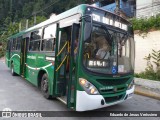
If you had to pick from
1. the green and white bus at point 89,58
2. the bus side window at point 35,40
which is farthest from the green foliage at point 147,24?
the bus side window at point 35,40

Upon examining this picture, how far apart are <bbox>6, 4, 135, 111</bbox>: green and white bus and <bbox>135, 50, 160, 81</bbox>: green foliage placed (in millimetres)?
4847

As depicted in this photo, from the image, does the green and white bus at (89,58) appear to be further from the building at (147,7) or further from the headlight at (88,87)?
the building at (147,7)

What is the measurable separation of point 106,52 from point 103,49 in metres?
0.11

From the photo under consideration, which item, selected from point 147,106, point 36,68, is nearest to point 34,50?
point 36,68

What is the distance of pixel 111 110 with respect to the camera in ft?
18.9

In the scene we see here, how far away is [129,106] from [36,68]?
11.4 ft

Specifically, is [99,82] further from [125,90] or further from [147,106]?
[147,106]

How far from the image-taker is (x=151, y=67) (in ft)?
35.4

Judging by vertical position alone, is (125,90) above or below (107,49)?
below

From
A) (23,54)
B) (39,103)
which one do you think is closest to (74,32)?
(39,103)

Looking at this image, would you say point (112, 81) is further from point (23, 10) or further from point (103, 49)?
point (23, 10)

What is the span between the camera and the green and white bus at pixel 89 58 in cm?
456

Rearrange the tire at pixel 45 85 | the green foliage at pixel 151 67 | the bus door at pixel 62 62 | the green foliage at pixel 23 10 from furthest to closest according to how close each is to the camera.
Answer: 1. the green foliage at pixel 23 10
2. the green foliage at pixel 151 67
3. the tire at pixel 45 85
4. the bus door at pixel 62 62

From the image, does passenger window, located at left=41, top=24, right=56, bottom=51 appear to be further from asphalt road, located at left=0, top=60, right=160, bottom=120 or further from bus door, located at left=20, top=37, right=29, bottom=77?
bus door, located at left=20, top=37, right=29, bottom=77
